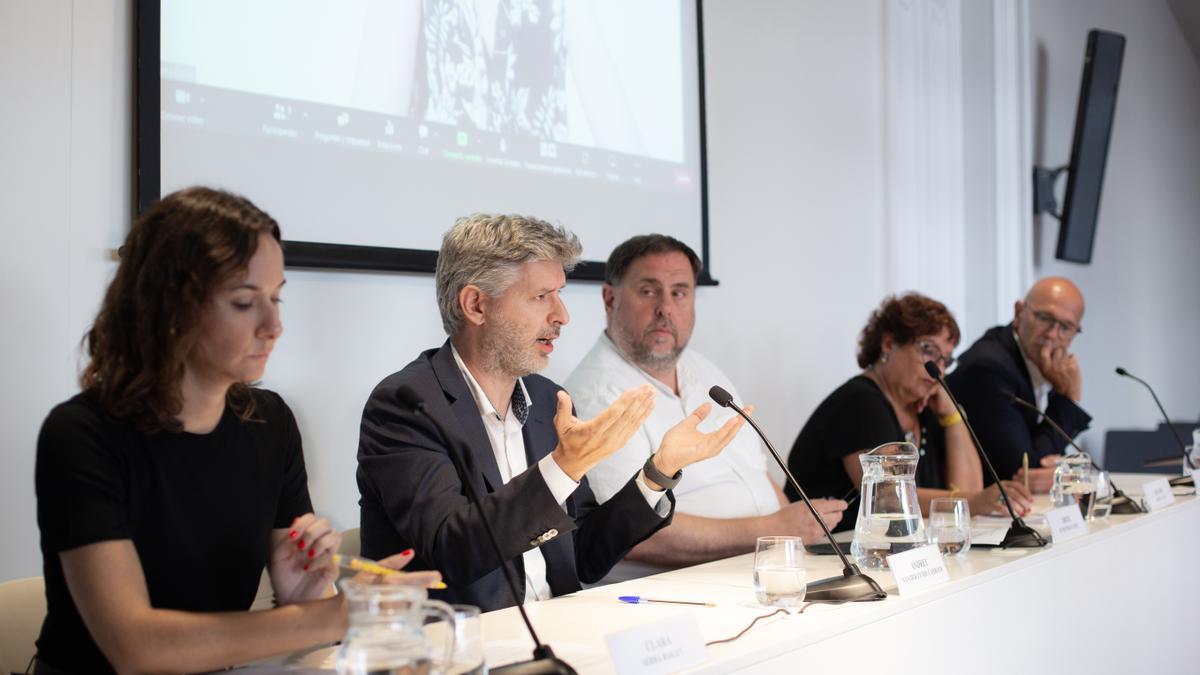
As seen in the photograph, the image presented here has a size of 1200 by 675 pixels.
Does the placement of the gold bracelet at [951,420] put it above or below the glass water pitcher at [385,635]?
below

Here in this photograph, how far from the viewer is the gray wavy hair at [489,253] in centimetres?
204

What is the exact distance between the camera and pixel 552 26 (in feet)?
10.6

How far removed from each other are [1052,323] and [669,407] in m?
1.78

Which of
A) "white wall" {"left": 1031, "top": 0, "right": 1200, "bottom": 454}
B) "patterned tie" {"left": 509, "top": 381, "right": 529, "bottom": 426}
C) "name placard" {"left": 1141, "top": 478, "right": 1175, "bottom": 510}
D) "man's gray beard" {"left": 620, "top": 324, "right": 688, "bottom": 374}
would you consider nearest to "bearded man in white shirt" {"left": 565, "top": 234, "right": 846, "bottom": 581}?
"man's gray beard" {"left": 620, "top": 324, "right": 688, "bottom": 374}

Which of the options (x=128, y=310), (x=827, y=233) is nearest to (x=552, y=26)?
(x=827, y=233)

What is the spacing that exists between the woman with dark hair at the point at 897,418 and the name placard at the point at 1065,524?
37cm

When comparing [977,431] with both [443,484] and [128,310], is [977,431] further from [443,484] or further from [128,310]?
[128,310]

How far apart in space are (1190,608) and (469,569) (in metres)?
1.94

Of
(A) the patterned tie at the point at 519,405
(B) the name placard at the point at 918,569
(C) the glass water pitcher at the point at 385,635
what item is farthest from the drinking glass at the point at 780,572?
(C) the glass water pitcher at the point at 385,635

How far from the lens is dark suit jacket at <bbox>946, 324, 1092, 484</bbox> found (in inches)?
136

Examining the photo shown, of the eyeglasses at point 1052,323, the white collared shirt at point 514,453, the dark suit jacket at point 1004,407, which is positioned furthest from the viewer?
the eyeglasses at point 1052,323

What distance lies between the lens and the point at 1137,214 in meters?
6.51

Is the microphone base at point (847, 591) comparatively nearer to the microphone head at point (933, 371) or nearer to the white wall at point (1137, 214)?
the microphone head at point (933, 371)

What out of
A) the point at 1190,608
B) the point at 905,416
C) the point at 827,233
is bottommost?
the point at 1190,608
